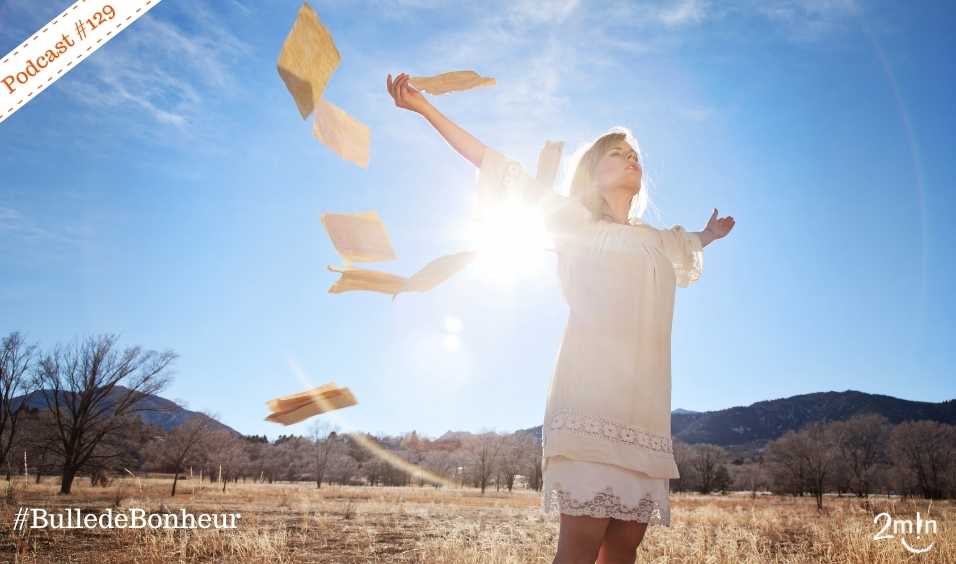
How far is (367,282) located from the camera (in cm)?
205

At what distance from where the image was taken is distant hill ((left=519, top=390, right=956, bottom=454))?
169 m

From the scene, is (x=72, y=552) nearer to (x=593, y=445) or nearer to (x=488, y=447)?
(x=593, y=445)

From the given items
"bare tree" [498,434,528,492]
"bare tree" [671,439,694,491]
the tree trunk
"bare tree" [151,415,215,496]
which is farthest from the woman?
"bare tree" [671,439,694,491]

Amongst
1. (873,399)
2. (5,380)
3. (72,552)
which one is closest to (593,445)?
(72,552)

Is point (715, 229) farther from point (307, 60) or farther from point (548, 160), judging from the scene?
point (307, 60)

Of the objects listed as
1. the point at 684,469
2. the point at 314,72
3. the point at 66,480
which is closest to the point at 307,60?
the point at 314,72

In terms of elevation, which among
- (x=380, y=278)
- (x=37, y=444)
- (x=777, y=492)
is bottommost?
(x=777, y=492)

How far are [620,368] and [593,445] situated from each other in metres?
0.27

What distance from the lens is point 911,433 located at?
2623 inches

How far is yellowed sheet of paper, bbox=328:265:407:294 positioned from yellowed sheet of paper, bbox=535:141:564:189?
614 mm

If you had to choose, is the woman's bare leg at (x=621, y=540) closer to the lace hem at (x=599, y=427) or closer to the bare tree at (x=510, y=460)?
the lace hem at (x=599, y=427)

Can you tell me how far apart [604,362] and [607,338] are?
8 centimetres

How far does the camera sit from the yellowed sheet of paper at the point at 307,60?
6.29ft

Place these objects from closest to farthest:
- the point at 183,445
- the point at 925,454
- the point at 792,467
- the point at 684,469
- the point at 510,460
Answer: the point at 183,445 → the point at 792,467 → the point at 925,454 → the point at 510,460 → the point at 684,469
